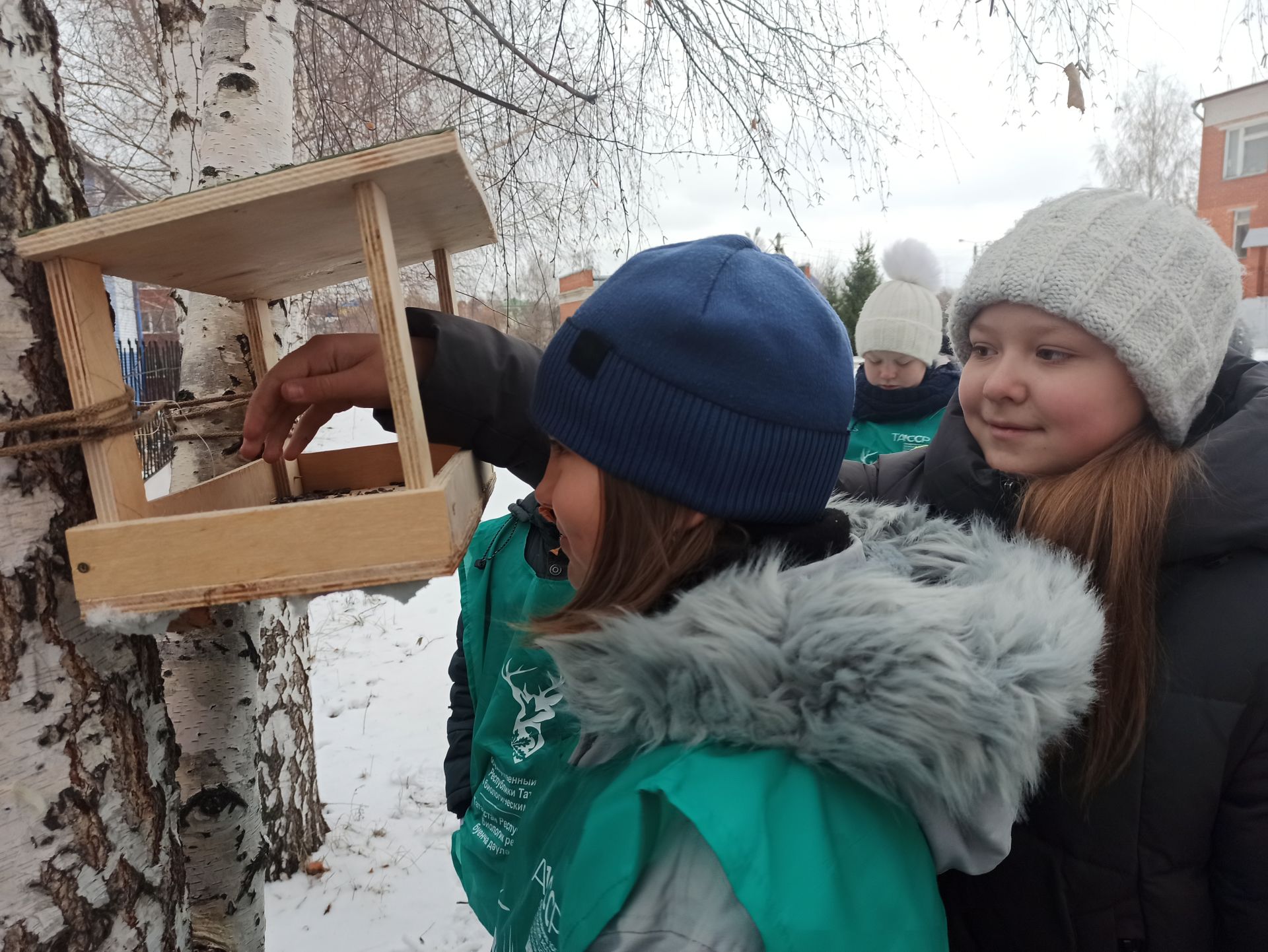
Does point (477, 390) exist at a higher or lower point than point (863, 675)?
higher

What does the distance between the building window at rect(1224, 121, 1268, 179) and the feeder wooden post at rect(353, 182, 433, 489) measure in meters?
30.3

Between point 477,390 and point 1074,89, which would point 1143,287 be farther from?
point 1074,89

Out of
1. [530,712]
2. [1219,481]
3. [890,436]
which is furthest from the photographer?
[890,436]

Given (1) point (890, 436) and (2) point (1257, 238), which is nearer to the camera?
(1) point (890, 436)

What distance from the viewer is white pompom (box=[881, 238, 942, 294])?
4.14m

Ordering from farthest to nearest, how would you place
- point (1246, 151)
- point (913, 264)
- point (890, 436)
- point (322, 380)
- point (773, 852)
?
1. point (1246, 151)
2. point (913, 264)
3. point (890, 436)
4. point (322, 380)
5. point (773, 852)

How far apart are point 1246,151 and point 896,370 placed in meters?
27.6

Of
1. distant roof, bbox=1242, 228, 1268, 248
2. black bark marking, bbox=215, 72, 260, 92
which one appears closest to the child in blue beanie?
black bark marking, bbox=215, 72, 260, 92

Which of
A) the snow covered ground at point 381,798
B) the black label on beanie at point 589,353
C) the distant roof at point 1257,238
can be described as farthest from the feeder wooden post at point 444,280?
the distant roof at point 1257,238

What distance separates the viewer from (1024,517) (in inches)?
50.8

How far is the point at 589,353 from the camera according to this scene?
1034mm

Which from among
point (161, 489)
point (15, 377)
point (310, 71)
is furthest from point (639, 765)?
point (161, 489)

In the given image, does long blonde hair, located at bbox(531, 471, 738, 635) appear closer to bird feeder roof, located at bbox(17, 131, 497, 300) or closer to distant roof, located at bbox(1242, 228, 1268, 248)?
bird feeder roof, located at bbox(17, 131, 497, 300)

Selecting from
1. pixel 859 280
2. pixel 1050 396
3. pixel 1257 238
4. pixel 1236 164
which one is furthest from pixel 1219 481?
pixel 1236 164
